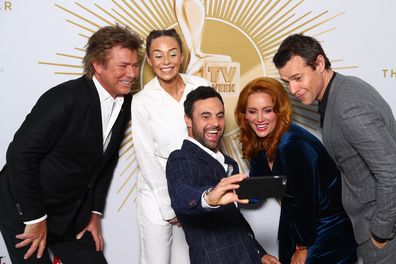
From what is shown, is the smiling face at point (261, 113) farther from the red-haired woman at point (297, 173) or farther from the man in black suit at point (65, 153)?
the man in black suit at point (65, 153)

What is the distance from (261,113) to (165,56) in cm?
40

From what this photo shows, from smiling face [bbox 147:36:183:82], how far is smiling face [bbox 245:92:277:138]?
30 centimetres

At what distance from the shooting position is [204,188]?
1.08 meters

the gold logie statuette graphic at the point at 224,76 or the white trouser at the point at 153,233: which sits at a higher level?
the gold logie statuette graphic at the point at 224,76

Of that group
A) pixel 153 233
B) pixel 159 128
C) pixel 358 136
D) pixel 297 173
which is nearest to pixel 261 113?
pixel 297 173

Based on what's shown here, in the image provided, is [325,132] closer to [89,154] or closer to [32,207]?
[89,154]

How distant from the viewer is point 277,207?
1.97m

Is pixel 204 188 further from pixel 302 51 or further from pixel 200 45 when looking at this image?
pixel 200 45

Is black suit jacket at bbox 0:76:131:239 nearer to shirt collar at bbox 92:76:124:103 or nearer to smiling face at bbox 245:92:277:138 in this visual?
shirt collar at bbox 92:76:124:103

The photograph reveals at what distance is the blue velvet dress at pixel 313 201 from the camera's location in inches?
56.2

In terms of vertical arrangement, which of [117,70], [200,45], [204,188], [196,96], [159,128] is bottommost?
[204,188]

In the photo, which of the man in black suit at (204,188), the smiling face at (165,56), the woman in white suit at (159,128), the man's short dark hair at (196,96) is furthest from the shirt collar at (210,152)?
the smiling face at (165,56)

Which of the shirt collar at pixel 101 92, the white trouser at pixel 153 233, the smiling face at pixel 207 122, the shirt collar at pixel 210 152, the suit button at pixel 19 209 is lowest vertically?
the white trouser at pixel 153 233

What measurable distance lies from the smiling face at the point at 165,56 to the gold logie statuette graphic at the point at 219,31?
0.81 feet
